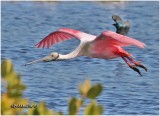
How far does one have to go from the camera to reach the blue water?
1077cm

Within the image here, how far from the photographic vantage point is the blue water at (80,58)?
10773 millimetres

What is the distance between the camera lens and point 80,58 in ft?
49.2

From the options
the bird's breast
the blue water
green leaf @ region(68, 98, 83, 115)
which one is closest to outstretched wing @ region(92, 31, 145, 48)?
the bird's breast

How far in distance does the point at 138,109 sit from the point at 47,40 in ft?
7.99

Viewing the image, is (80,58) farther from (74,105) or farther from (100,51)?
(74,105)

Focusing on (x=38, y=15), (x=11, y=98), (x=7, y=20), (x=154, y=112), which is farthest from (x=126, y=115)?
(x=38, y=15)

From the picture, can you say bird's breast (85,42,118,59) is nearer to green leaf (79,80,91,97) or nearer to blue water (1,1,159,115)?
blue water (1,1,159,115)

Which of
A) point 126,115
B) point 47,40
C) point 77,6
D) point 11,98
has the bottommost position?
point 77,6

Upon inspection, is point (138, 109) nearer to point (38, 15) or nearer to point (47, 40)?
point (47, 40)

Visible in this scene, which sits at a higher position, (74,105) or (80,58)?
(74,105)

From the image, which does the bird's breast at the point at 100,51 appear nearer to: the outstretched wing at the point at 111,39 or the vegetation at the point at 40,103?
the outstretched wing at the point at 111,39

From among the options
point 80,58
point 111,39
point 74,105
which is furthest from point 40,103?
point 80,58

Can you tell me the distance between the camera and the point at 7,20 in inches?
866

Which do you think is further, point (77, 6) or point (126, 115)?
point (77, 6)
